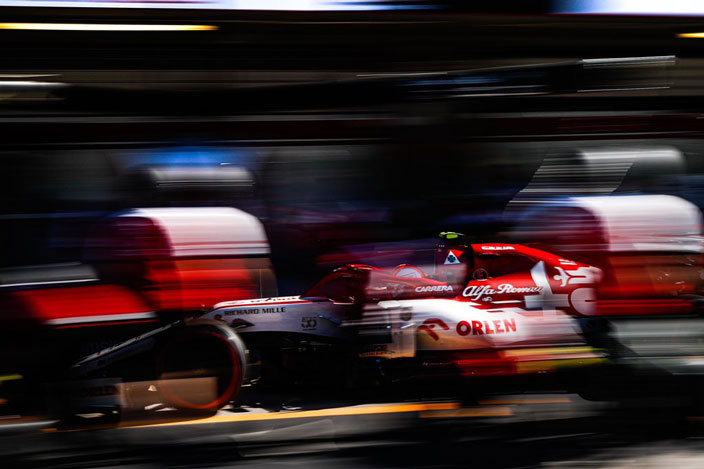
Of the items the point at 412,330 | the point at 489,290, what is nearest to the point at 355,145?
the point at 412,330

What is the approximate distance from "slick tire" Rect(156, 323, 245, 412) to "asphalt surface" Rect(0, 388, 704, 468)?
2.4 inches

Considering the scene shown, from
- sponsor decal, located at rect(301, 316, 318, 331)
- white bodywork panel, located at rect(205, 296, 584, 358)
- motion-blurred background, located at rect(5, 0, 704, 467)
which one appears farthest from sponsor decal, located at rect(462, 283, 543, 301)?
sponsor decal, located at rect(301, 316, 318, 331)

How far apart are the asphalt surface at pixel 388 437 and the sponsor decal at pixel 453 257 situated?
0.57 meters

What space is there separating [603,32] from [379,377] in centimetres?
165

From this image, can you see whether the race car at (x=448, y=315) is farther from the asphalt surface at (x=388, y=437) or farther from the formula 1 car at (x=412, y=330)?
the asphalt surface at (x=388, y=437)

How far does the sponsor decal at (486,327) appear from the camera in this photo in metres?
2.79

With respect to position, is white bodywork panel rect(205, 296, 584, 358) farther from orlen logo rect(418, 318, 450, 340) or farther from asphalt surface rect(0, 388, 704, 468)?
asphalt surface rect(0, 388, 704, 468)

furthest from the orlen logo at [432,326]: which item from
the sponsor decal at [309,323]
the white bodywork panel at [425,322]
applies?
the sponsor decal at [309,323]

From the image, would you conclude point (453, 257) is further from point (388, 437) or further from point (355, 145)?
point (388, 437)

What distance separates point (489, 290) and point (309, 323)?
0.90 meters

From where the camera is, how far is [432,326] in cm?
284

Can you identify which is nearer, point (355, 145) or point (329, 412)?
point (355, 145)

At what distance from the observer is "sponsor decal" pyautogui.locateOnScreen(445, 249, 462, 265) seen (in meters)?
2.64

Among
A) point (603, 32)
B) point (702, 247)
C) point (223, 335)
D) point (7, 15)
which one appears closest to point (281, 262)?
point (223, 335)
